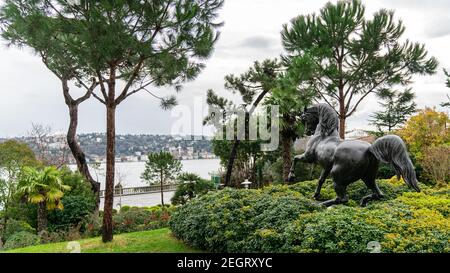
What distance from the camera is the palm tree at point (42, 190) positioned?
1016 cm

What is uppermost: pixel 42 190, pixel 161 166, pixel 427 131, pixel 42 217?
pixel 427 131

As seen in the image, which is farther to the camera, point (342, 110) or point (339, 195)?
point (342, 110)

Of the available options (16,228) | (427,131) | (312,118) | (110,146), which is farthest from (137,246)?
(427,131)

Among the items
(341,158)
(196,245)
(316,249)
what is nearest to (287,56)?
(341,158)

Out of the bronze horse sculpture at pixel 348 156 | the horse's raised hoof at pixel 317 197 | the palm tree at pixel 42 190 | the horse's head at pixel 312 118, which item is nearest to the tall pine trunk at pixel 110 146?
the palm tree at pixel 42 190

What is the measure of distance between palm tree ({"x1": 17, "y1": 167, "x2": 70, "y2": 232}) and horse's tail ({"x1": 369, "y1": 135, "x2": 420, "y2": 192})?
8418mm

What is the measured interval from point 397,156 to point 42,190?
8948 mm

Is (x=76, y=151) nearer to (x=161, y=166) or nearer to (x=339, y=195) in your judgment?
(x=161, y=166)

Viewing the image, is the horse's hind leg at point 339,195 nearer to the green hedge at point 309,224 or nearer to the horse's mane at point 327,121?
the green hedge at point 309,224

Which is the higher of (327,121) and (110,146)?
(327,121)

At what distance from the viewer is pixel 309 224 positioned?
491cm

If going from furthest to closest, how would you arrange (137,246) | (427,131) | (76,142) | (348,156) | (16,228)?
1. (427,131)
2. (76,142)
3. (16,228)
4. (137,246)
5. (348,156)
